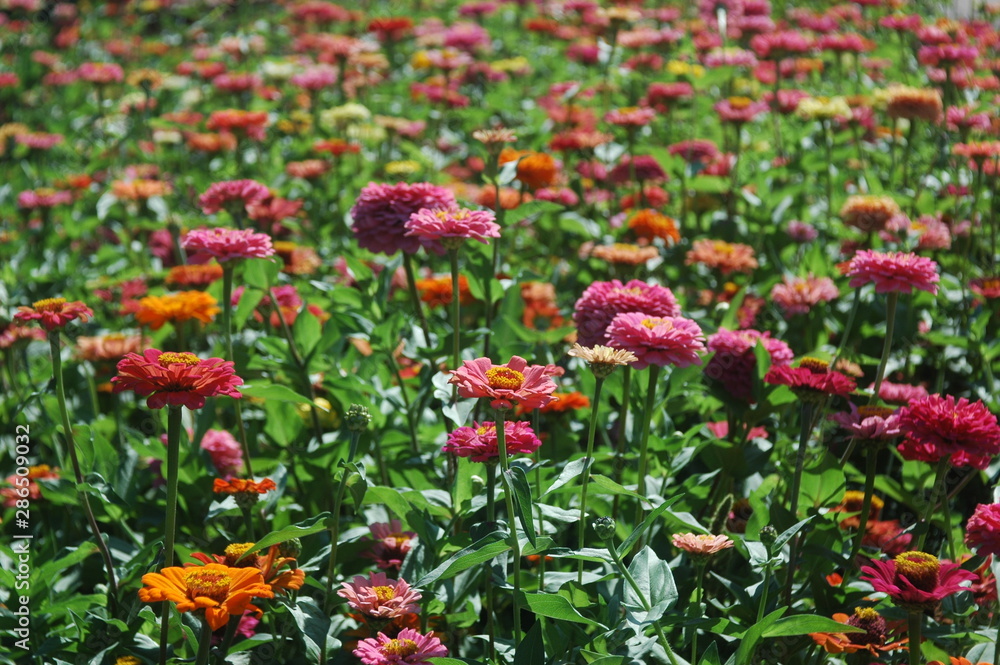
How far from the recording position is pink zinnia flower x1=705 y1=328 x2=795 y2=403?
6.39 feet

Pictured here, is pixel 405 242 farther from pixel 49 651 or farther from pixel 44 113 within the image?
pixel 44 113

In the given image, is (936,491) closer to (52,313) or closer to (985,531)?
(985,531)

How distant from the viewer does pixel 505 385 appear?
4.40 feet

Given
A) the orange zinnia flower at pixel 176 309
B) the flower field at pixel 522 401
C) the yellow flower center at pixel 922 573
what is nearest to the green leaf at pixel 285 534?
the flower field at pixel 522 401

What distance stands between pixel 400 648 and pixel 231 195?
129 cm

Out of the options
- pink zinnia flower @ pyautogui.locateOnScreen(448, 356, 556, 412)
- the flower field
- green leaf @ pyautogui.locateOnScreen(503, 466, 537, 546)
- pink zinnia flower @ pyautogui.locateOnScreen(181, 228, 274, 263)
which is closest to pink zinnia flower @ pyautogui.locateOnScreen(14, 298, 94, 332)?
the flower field

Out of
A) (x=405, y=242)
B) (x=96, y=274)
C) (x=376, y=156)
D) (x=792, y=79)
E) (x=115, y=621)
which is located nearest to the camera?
(x=115, y=621)

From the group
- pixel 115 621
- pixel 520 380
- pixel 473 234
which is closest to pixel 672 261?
pixel 473 234

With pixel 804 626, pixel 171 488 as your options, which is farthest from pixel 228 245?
pixel 804 626

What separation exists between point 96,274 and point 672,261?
206 centimetres

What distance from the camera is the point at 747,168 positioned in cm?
357

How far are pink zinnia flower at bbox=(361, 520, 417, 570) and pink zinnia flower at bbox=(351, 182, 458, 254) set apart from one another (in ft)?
1.94

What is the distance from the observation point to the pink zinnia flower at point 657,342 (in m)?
1.52

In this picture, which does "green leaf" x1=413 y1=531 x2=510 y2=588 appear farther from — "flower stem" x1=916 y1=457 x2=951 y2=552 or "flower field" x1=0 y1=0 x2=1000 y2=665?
"flower stem" x1=916 y1=457 x2=951 y2=552
